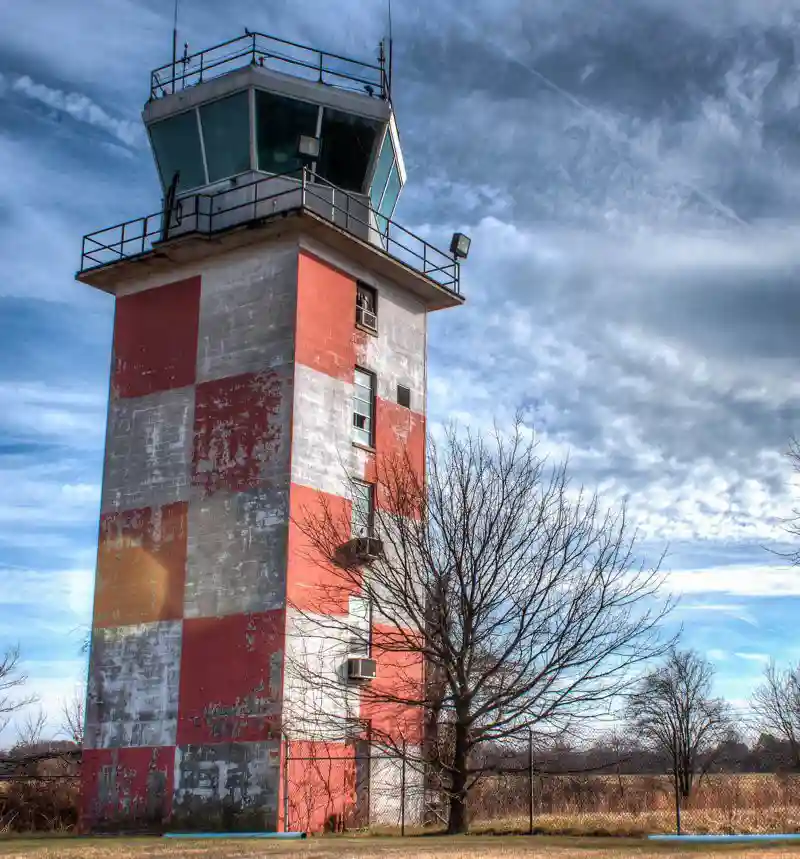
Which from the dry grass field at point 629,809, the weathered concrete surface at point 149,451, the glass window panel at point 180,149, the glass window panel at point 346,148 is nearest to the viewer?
the dry grass field at point 629,809

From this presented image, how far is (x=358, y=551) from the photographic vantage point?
87.6ft

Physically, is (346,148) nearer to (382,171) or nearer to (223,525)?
(382,171)

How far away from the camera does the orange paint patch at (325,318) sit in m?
27.8

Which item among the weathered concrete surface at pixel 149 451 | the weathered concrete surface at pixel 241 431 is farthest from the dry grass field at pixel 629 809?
the weathered concrete surface at pixel 149 451

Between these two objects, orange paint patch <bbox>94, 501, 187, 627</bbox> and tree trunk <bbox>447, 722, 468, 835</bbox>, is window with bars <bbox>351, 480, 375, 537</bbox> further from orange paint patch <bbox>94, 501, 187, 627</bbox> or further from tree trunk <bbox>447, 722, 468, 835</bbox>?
tree trunk <bbox>447, 722, 468, 835</bbox>

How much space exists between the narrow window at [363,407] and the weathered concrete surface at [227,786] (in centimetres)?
845

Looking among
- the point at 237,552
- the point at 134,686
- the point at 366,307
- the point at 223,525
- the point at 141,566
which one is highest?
Result: the point at 366,307

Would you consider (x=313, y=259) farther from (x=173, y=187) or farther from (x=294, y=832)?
(x=294, y=832)

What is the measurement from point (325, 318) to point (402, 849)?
14.6 metres

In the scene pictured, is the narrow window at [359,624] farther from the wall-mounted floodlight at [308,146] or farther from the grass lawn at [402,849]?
the wall-mounted floodlight at [308,146]

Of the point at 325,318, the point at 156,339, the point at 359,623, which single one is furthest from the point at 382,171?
the point at 359,623

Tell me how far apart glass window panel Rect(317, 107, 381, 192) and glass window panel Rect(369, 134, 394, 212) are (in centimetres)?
38

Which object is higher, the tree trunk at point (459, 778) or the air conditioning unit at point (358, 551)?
the air conditioning unit at point (358, 551)

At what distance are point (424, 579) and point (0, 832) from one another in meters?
13.3
